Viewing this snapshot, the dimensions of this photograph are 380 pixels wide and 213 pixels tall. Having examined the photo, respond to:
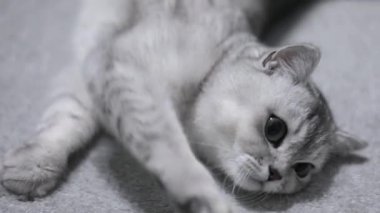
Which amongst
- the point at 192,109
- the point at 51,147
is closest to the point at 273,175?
the point at 192,109

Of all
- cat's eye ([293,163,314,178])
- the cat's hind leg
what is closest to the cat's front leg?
the cat's hind leg

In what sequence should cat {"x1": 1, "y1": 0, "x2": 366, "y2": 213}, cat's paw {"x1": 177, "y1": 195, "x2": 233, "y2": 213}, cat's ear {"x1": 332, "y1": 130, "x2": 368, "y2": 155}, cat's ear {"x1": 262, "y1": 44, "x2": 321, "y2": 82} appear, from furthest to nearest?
1. cat's ear {"x1": 332, "y1": 130, "x2": 368, "y2": 155}
2. cat's ear {"x1": 262, "y1": 44, "x2": 321, "y2": 82}
3. cat {"x1": 1, "y1": 0, "x2": 366, "y2": 213}
4. cat's paw {"x1": 177, "y1": 195, "x2": 233, "y2": 213}

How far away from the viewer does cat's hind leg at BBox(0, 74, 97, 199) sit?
113 cm

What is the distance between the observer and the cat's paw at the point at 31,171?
112cm

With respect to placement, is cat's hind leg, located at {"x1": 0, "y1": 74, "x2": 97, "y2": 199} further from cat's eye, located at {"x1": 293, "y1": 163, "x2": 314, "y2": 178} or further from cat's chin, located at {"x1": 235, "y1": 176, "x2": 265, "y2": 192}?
cat's eye, located at {"x1": 293, "y1": 163, "x2": 314, "y2": 178}

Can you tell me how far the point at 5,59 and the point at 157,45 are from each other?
0.73 meters

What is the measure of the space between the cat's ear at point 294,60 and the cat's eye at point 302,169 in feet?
0.72

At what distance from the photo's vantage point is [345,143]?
136 centimetres

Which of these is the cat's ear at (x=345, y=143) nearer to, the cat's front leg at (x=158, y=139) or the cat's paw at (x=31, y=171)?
the cat's front leg at (x=158, y=139)

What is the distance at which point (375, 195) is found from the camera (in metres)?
1.21

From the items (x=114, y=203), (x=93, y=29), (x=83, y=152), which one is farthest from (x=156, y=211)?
(x=93, y=29)

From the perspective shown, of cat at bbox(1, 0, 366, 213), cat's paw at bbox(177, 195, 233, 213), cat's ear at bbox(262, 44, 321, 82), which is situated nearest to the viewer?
cat's paw at bbox(177, 195, 233, 213)

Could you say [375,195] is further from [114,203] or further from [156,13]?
[156,13]

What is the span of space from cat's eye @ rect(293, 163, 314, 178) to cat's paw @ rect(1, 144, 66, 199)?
58 centimetres
